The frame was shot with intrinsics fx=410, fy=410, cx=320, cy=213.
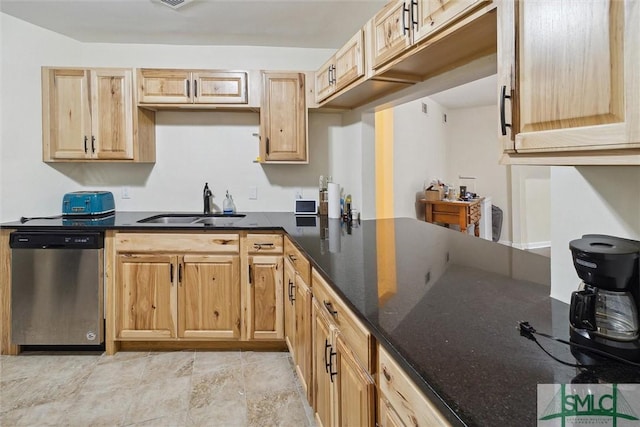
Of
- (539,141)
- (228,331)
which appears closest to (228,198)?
(228,331)

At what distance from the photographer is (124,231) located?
9.60 ft

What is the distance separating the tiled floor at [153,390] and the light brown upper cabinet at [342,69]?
1.91m

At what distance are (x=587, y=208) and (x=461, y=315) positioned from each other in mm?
445

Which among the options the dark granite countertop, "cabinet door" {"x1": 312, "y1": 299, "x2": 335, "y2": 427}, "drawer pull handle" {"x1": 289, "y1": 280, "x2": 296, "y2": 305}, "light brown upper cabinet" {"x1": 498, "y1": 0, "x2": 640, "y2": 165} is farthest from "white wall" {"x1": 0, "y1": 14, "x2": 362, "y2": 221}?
"light brown upper cabinet" {"x1": 498, "y1": 0, "x2": 640, "y2": 165}

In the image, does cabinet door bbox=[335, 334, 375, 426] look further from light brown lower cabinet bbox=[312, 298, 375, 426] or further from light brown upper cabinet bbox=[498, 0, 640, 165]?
light brown upper cabinet bbox=[498, 0, 640, 165]

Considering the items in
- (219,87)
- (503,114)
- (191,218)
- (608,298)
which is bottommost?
(608,298)

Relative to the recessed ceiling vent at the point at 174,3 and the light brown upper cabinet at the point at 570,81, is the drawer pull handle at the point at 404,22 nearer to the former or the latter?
the light brown upper cabinet at the point at 570,81

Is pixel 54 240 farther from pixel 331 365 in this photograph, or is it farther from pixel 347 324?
pixel 347 324

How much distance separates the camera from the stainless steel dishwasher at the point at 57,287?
9.46 feet

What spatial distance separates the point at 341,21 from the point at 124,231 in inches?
86.5

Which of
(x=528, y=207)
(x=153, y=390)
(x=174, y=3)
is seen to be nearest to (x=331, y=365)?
(x=153, y=390)

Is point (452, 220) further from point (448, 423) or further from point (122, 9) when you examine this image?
point (448, 423)

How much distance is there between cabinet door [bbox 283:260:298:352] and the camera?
2521 mm

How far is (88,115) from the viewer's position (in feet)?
10.6
